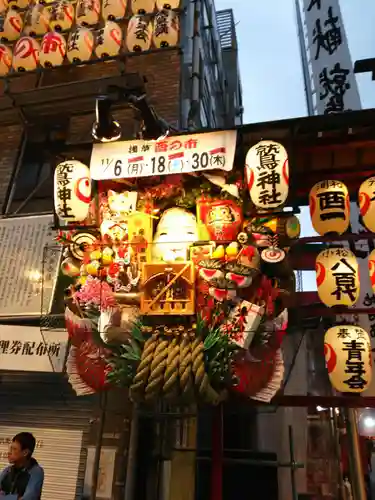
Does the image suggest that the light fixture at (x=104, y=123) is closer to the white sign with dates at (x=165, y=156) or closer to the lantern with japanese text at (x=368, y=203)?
the white sign with dates at (x=165, y=156)

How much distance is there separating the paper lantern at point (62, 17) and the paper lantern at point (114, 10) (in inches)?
36.4

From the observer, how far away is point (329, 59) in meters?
9.62

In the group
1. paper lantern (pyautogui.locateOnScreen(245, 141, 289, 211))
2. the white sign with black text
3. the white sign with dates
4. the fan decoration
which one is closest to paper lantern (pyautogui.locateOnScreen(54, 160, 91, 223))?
the fan decoration

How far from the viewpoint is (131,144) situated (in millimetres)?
6961

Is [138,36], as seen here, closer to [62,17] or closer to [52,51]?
[52,51]

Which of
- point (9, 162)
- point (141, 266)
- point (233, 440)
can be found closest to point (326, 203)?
point (141, 266)

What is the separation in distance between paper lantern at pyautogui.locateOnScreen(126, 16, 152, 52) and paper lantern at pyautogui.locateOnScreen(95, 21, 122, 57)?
0.77ft

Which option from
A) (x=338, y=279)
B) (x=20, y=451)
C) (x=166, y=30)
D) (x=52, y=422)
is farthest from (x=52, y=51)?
(x=20, y=451)

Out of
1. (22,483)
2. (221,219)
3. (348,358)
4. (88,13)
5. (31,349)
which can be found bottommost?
(22,483)

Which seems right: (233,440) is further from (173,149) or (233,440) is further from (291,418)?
(173,149)

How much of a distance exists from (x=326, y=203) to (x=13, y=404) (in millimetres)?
6344

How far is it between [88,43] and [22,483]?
29.7 ft

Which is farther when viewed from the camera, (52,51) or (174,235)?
(52,51)

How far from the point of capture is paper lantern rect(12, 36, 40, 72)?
407 inches
